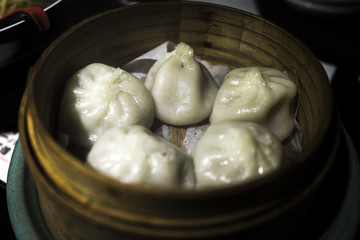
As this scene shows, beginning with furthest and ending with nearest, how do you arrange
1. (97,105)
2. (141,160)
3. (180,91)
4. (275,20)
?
(275,20), (180,91), (97,105), (141,160)

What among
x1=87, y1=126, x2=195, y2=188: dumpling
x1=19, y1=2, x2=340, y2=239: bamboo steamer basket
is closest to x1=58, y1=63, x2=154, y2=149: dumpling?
x1=19, y1=2, x2=340, y2=239: bamboo steamer basket

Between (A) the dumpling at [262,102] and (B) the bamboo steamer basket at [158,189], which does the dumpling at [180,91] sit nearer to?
(A) the dumpling at [262,102]

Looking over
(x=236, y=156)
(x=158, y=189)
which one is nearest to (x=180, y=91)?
(x=236, y=156)

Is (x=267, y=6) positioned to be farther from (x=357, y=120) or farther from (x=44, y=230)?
(x=44, y=230)

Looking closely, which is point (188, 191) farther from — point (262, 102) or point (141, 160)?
point (262, 102)

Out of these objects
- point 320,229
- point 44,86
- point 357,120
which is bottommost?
point 357,120

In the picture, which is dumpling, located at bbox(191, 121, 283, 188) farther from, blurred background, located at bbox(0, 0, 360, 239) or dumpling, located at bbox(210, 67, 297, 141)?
blurred background, located at bbox(0, 0, 360, 239)

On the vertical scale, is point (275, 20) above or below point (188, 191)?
below

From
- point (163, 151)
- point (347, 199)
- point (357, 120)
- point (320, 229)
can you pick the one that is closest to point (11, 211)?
point (163, 151)
